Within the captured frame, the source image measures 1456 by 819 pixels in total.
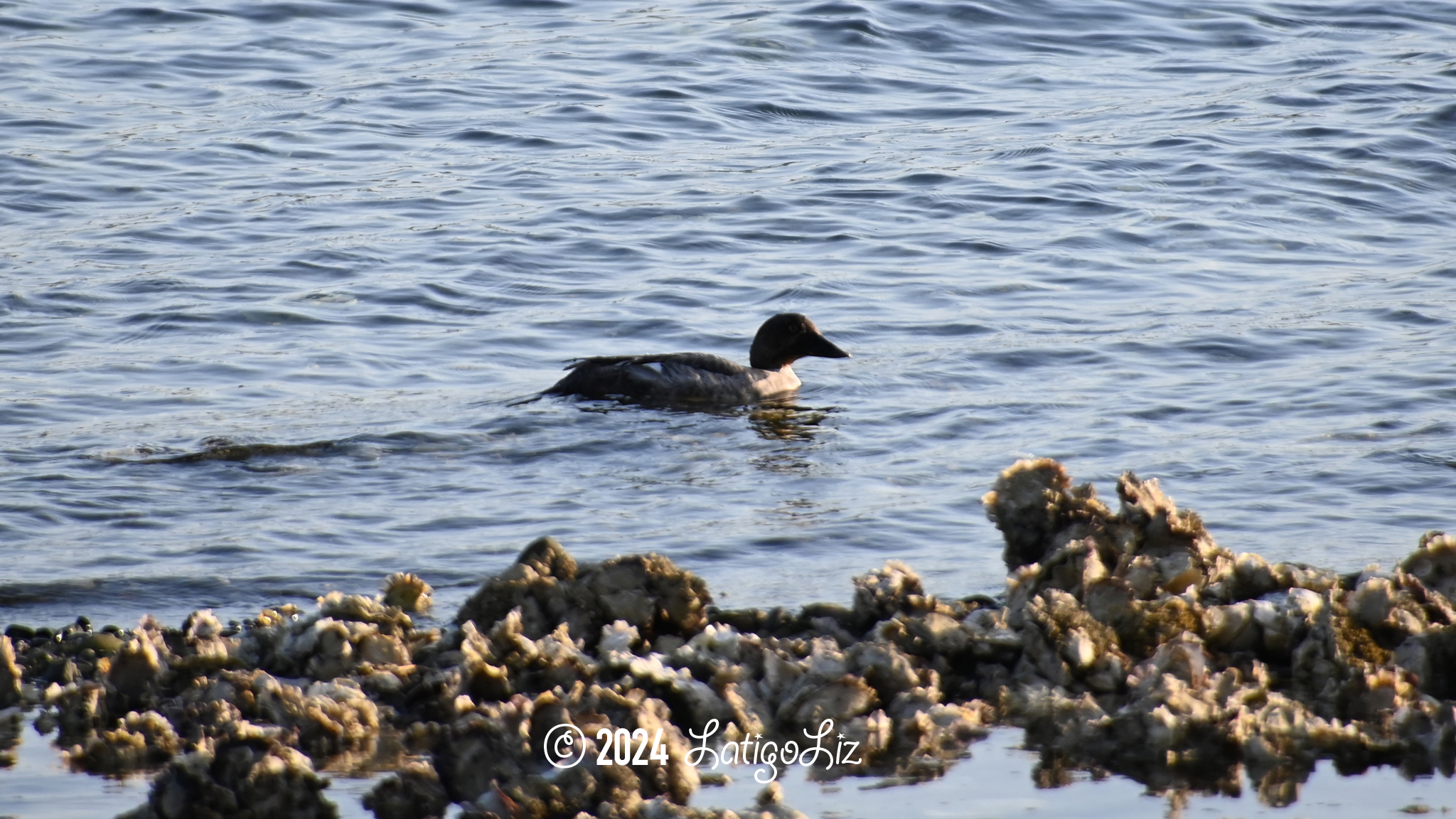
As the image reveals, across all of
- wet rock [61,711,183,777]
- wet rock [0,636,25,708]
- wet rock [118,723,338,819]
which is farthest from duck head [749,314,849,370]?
wet rock [118,723,338,819]

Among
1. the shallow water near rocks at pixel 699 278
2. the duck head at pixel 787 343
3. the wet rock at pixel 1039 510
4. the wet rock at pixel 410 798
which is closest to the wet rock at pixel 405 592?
the shallow water near rocks at pixel 699 278

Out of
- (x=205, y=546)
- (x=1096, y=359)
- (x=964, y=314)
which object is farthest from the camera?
(x=964, y=314)

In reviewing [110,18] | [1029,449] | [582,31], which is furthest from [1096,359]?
[110,18]

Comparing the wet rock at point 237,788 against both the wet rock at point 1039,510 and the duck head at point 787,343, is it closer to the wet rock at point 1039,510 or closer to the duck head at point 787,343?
the wet rock at point 1039,510

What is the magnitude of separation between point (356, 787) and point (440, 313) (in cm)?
750

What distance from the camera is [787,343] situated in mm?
10922

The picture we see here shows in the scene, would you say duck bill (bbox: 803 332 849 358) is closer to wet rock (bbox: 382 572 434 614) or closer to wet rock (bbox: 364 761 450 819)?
wet rock (bbox: 382 572 434 614)

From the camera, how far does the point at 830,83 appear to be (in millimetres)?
18219

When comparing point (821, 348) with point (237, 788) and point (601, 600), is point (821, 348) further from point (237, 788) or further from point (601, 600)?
point (237, 788)

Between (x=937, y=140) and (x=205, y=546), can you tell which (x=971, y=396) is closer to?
(x=205, y=546)

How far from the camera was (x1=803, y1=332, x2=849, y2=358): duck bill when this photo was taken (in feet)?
35.6

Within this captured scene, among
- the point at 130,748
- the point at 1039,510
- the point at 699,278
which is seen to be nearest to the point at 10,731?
the point at 130,748

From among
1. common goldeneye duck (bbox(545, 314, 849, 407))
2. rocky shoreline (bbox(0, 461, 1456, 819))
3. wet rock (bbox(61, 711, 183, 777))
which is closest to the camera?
rocky shoreline (bbox(0, 461, 1456, 819))

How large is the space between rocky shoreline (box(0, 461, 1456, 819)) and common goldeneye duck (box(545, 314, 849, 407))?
14.6 ft
